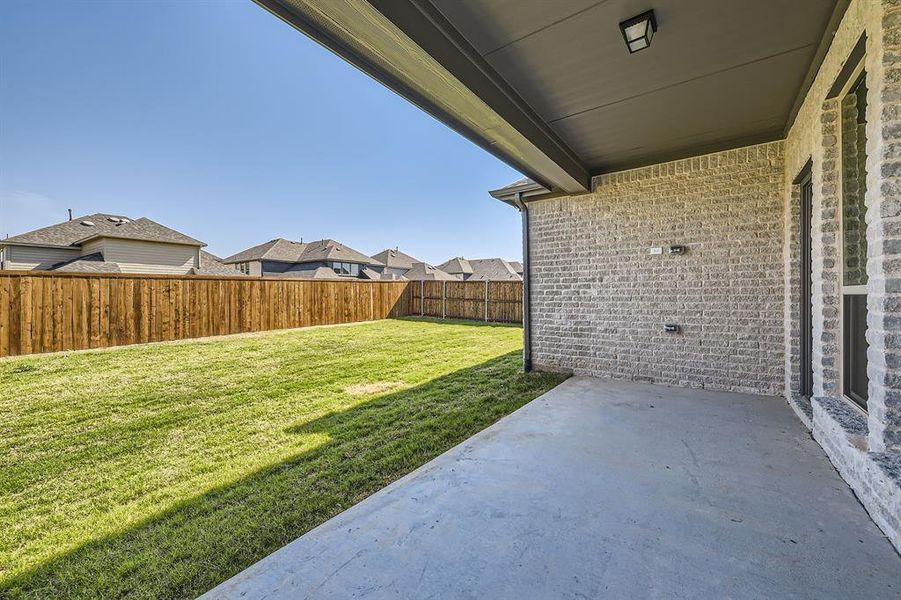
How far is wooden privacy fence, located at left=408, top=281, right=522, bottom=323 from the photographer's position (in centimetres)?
1293

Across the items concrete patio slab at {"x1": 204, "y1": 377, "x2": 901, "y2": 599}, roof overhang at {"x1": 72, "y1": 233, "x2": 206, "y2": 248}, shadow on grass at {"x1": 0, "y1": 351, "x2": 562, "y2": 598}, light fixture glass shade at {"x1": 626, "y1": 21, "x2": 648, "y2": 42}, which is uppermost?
roof overhang at {"x1": 72, "y1": 233, "x2": 206, "y2": 248}

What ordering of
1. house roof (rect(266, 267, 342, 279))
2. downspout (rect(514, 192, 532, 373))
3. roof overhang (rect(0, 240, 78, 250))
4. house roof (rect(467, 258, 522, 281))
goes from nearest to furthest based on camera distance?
downspout (rect(514, 192, 532, 373)) → roof overhang (rect(0, 240, 78, 250)) → house roof (rect(266, 267, 342, 279)) → house roof (rect(467, 258, 522, 281))

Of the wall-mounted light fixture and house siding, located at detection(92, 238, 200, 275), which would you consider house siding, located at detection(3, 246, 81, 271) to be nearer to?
house siding, located at detection(92, 238, 200, 275)

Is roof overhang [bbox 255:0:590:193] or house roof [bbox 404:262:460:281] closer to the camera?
roof overhang [bbox 255:0:590:193]

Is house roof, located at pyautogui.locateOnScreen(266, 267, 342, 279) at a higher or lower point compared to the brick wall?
higher

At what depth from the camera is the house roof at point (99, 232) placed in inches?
558

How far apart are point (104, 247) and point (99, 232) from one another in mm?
589

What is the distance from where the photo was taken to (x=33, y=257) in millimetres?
14258

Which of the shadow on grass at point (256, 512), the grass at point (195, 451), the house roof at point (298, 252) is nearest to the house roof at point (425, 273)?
the house roof at point (298, 252)

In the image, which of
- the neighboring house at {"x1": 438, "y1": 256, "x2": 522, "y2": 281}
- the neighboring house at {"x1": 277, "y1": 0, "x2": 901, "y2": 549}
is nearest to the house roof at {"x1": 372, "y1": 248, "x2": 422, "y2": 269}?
the neighboring house at {"x1": 438, "y1": 256, "x2": 522, "y2": 281}

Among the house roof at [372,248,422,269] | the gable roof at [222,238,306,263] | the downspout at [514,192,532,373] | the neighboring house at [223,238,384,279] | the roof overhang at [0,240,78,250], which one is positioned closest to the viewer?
the downspout at [514,192,532,373]

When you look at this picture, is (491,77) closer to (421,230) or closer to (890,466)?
(890,466)

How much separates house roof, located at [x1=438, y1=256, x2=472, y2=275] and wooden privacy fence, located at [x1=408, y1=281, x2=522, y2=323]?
19.9 metres

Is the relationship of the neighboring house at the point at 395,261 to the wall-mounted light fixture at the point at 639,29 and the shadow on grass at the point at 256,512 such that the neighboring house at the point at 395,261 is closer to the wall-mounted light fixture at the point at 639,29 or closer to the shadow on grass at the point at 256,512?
the shadow on grass at the point at 256,512
